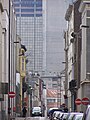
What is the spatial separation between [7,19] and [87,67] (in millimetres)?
12563

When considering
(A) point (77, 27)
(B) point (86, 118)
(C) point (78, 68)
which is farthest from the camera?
(A) point (77, 27)

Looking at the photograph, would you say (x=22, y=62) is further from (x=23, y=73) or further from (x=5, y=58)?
(x=5, y=58)

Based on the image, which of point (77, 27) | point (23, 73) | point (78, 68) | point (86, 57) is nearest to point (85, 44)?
point (86, 57)

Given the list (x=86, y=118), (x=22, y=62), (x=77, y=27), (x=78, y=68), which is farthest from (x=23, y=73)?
(x=86, y=118)

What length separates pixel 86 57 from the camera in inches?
2926

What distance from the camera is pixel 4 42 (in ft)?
238

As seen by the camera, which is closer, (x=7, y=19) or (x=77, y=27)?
(x=7, y=19)

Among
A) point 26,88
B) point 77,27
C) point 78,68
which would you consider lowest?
point 26,88

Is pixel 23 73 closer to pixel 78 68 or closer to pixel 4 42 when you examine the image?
pixel 78 68

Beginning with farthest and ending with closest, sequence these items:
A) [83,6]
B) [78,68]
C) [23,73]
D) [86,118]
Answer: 1. [23,73]
2. [78,68]
3. [83,6]
4. [86,118]

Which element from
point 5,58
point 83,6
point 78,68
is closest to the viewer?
point 5,58

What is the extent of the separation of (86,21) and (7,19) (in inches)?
418

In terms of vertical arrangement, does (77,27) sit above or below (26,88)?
above

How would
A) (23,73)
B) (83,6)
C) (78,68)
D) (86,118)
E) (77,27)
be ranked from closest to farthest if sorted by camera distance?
(86,118), (83,6), (78,68), (77,27), (23,73)
